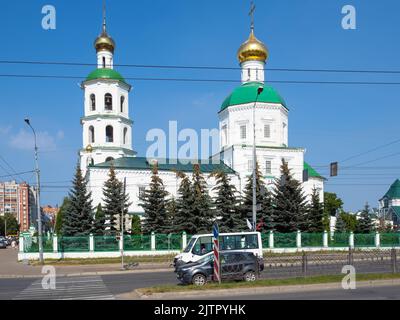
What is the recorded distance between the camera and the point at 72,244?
3488 centimetres

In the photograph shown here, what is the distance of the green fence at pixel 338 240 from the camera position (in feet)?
128

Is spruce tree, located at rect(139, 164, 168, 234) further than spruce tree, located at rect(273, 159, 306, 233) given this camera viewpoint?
No

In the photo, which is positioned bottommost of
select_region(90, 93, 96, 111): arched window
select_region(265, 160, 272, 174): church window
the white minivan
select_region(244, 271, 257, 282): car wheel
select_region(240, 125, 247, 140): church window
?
select_region(244, 271, 257, 282): car wheel

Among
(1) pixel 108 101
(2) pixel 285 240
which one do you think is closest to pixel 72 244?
(2) pixel 285 240

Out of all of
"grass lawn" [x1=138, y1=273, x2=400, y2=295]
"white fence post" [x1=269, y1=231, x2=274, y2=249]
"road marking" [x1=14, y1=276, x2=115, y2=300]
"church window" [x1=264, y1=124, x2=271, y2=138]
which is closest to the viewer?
"road marking" [x1=14, y1=276, x2=115, y2=300]

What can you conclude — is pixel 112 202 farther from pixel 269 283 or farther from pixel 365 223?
pixel 269 283

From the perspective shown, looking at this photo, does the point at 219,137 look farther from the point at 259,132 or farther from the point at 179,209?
the point at 179,209

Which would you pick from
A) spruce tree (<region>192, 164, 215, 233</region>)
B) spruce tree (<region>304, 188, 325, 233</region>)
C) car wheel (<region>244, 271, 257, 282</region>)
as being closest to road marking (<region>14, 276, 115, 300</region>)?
car wheel (<region>244, 271, 257, 282</region>)

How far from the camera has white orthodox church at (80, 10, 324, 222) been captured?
5303 cm

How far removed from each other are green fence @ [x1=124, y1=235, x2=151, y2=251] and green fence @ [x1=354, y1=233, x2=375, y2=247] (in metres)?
16.8

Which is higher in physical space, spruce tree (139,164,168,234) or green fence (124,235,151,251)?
spruce tree (139,164,168,234)

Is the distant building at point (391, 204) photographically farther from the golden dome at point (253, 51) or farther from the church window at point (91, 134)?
the church window at point (91, 134)

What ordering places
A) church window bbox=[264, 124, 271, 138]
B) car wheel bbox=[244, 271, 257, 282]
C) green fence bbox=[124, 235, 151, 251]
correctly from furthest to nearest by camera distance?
church window bbox=[264, 124, 271, 138] → green fence bbox=[124, 235, 151, 251] → car wheel bbox=[244, 271, 257, 282]

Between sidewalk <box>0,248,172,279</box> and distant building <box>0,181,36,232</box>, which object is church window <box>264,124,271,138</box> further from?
distant building <box>0,181,36,232</box>
